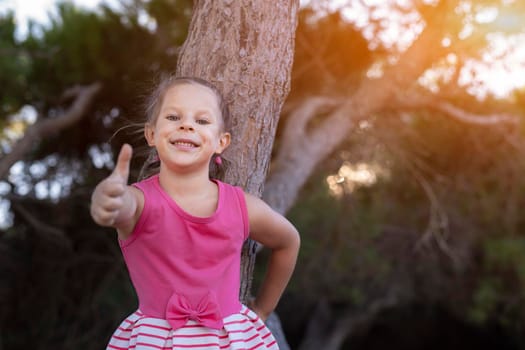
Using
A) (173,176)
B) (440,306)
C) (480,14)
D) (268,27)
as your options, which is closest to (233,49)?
(268,27)

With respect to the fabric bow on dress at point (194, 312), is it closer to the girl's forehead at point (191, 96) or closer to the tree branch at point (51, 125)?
the girl's forehead at point (191, 96)

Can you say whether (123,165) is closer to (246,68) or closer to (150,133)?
(150,133)

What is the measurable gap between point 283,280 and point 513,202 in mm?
5961

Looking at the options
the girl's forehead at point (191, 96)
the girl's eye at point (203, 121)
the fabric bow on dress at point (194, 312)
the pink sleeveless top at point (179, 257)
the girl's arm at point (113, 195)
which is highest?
the girl's forehead at point (191, 96)

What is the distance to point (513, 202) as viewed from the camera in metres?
7.21

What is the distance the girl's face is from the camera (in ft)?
5.06

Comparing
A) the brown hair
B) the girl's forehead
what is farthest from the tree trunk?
the girl's forehead

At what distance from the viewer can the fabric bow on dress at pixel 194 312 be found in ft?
5.04

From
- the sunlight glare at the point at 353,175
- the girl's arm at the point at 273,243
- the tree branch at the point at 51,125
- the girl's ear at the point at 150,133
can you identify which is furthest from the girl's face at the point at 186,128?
the tree branch at the point at 51,125

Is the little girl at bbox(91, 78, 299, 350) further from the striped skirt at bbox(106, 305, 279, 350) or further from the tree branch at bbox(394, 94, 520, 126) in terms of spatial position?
the tree branch at bbox(394, 94, 520, 126)

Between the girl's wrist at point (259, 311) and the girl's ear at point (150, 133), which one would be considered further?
the girl's wrist at point (259, 311)

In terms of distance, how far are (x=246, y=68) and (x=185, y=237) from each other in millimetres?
722

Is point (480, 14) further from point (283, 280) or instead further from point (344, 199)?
point (283, 280)

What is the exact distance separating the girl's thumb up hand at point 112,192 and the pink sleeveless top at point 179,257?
0.20m
